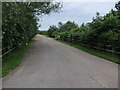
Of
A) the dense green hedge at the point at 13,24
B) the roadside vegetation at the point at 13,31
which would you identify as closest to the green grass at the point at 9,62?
the roadside vegetation at the point at 13,31

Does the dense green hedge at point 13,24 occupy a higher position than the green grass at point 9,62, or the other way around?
the dense green hedge at point 13,24

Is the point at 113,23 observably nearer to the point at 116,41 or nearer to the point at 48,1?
the point at 116,41

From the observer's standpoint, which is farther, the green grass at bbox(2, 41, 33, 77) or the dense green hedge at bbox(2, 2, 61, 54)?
the dense green hedge at bbox(2, 2, 61, 54)

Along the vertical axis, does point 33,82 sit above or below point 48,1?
below

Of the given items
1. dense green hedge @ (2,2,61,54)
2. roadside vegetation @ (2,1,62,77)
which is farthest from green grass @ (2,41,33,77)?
dense green hedge @ (2,2,61,54)

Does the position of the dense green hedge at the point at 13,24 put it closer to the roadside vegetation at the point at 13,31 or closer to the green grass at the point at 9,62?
the roadside vegetation at the point at 13,31

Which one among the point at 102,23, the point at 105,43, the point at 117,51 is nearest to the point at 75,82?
the point at 117,51

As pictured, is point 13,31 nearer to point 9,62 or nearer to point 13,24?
point 13,24

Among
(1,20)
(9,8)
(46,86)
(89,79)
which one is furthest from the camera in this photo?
(9,8)

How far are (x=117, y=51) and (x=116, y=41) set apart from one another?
797 mm

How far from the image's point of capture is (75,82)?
4.19 m

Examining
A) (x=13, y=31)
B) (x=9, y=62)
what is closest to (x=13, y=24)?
(x=13, y=31)

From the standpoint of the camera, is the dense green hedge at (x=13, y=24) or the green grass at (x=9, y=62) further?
the dense green hedge at (x=13, y=24)

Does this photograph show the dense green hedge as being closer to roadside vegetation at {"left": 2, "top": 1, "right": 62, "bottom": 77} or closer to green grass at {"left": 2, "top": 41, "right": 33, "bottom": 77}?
roadside vegetation at {"left": 2, "top": 1, "right": 62, "bottom": 77}
